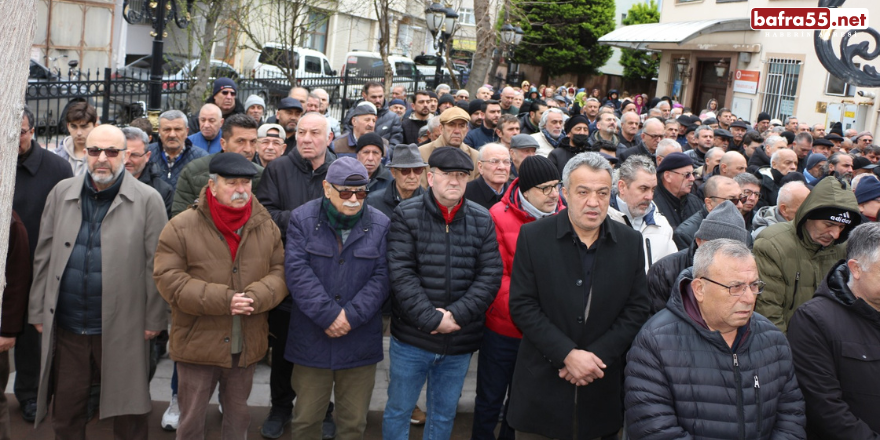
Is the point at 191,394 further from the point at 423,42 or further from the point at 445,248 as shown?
the point at 423,42

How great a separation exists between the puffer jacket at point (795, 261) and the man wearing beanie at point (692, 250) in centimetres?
22

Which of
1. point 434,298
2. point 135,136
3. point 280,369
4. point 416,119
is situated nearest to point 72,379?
point 280,369

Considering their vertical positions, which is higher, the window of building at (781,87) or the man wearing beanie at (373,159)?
the window of building at (781,87)

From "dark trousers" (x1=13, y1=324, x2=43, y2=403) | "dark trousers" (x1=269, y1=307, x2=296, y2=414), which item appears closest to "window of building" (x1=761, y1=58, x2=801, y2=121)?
"dark trousers" (x1=269, y1=307, x2=296, y2=414)

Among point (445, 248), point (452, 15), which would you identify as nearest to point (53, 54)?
point (452, 15)

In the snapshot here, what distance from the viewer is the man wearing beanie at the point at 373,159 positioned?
19.0ft

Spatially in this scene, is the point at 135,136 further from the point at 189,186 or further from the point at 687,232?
the point at 687,232

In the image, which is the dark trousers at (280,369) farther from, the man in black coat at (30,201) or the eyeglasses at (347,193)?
the man in black coat at (30,201)

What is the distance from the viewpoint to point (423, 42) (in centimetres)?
4109

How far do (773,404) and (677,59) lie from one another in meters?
23.6

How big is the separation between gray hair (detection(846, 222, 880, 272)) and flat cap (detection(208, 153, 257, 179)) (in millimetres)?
3261

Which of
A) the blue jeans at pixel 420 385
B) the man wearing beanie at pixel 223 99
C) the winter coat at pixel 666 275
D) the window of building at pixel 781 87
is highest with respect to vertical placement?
the window of building at pixel 781 87

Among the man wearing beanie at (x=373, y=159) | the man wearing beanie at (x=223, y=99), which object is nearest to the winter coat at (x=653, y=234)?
the man wearing beanie at (x=373, y=159)

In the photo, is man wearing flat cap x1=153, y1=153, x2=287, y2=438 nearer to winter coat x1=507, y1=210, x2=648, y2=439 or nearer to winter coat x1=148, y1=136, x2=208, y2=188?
winter coat x1=507, y1=210, x2=648, y2=439
